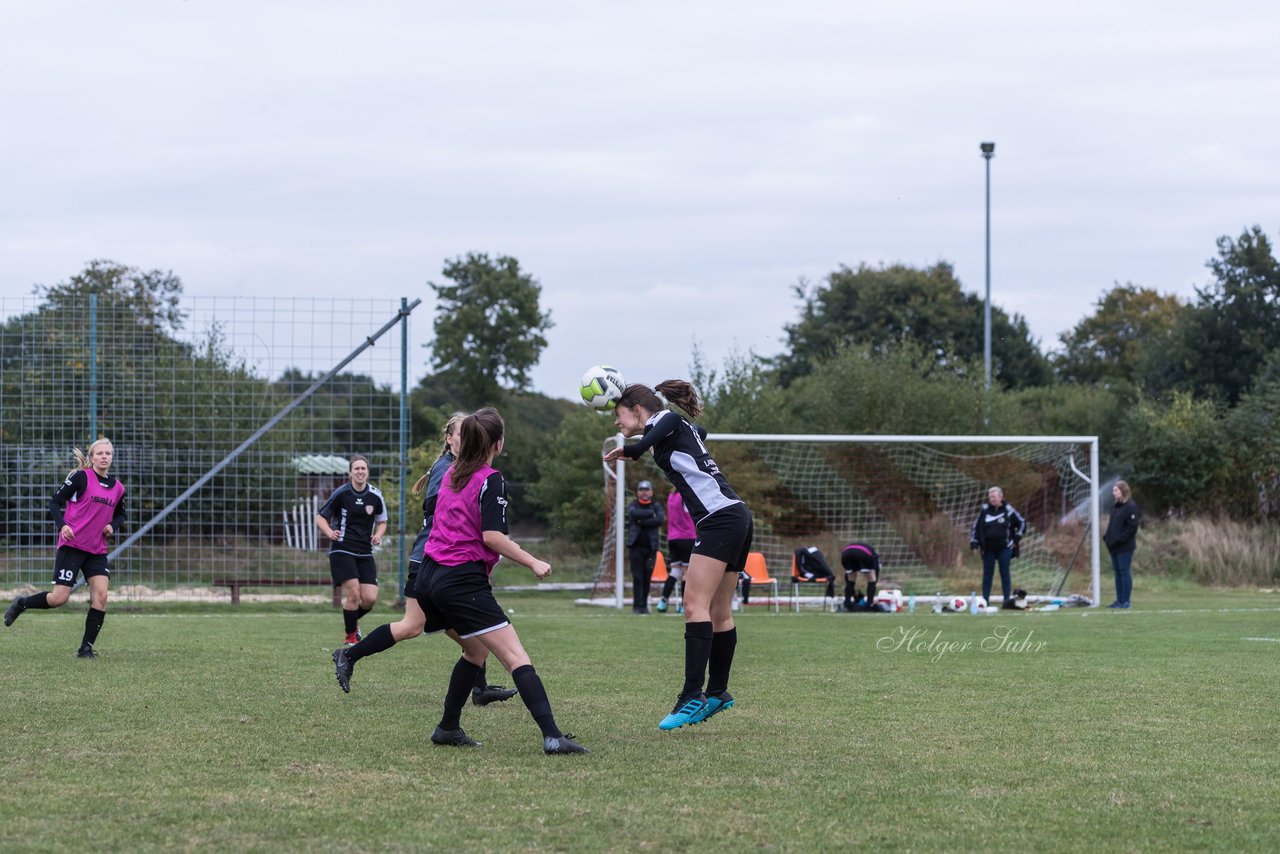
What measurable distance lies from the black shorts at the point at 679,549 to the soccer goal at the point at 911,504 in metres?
3.29

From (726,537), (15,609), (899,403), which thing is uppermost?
(899,403)

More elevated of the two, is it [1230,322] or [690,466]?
[1230,322]

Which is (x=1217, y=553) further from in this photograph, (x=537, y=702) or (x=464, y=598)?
(x=464, y=598)

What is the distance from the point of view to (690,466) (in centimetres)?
740

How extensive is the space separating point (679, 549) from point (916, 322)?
34.5 m

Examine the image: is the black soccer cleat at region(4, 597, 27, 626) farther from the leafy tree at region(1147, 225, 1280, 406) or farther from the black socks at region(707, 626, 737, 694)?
the leafy tree at region(1147, 225, 1280, 406)

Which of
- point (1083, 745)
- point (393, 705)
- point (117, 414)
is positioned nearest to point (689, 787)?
point (1083, 745)

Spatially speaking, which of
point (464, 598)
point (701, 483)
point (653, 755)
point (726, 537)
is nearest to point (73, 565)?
point (464, 598)

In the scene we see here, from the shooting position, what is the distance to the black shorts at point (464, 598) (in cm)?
646

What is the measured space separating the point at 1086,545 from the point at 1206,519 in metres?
4.24

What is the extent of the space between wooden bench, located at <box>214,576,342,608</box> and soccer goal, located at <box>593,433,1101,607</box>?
4.56 metres

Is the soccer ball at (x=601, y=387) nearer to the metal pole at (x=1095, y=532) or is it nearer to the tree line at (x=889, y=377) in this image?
the tree line at (x=889, y=377)

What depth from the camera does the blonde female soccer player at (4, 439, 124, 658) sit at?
35.6 ft

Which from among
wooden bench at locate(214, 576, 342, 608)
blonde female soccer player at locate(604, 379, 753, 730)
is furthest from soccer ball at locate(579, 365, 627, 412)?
wooden bench at locate(214, 576, 342, 608)
